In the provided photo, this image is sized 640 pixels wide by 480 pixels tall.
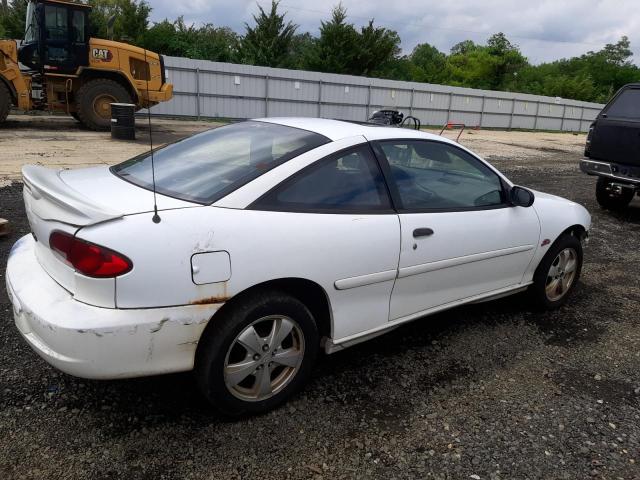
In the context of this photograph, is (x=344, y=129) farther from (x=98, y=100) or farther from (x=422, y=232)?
(x=98, y=100)

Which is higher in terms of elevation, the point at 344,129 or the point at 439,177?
the point at 344,129

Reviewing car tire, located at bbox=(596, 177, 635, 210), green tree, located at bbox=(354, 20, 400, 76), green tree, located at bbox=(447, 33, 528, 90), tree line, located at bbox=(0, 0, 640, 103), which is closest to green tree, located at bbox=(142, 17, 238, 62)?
tree line, located at bbox=(0, 0, 640, 103)

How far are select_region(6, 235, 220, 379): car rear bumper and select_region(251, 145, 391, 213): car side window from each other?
0.66 m

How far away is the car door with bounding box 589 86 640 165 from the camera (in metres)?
6.97

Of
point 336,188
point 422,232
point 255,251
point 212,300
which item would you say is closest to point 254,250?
point 255,251

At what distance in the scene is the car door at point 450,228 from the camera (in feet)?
9.91

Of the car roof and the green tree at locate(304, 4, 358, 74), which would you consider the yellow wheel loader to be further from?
the green tree at locate(304, 4, 358, 74)

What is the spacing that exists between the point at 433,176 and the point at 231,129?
4.52 feet

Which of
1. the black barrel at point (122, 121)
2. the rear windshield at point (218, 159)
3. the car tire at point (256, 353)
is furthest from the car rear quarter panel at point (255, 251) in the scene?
the black barrel at point (122, 121)

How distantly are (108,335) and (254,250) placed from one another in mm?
711

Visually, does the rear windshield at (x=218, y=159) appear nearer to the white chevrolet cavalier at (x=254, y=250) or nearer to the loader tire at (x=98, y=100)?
the white chevrolet cavalier at (x=254, y=250)

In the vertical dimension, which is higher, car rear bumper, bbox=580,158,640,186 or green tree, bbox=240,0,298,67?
green tree, bbox=240,0,298,67

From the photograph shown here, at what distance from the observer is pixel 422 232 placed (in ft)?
9.84

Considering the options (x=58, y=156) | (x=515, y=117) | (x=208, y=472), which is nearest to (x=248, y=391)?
(x=208, y=472)
